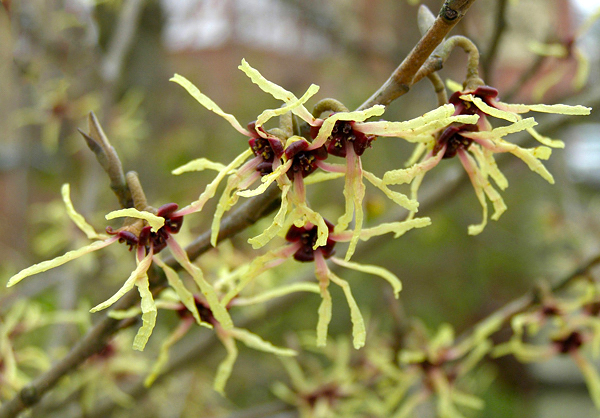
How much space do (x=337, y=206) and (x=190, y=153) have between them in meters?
1.20

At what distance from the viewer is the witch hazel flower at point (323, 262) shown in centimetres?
65

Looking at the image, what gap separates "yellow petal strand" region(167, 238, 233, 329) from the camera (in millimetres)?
639

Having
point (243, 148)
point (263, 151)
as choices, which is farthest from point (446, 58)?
point (243, 148)

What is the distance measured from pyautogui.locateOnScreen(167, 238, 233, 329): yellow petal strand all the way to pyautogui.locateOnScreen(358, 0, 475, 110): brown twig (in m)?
0.28

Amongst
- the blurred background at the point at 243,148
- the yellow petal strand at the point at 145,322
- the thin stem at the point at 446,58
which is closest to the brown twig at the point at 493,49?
the blurred background at the point at 243,148

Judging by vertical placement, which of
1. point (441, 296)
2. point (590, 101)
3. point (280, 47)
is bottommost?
point (441, 296)

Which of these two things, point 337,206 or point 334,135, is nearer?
point 334,135

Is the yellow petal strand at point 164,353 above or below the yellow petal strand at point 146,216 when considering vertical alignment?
below

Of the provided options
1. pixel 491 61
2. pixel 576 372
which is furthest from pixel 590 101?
pixel 576 372

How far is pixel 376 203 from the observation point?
5.47ft

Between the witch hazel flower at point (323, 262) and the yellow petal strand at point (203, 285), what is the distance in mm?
50

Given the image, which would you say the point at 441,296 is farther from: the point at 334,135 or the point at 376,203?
the point at 334,135

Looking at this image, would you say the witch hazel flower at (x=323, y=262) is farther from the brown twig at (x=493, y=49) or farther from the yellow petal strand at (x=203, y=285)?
the brown twig at (x=493, y=49)

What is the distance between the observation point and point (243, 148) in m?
4.07
